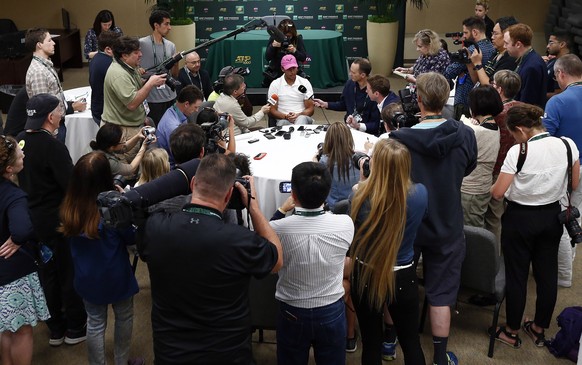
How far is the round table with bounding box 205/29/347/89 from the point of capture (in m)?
8.76

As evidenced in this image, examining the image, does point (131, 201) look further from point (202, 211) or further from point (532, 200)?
point (532, 200)

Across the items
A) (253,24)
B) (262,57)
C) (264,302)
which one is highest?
(253,24)

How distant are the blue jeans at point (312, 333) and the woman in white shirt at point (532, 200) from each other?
1.28m

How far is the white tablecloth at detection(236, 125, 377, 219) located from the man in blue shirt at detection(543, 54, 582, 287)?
1265 mm

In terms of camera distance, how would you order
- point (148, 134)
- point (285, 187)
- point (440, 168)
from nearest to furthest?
1. point (440, 168)
2. point (285, 187)
3. point (148, 134)

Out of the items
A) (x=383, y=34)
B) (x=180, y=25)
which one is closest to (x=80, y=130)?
(x=180, y=25)

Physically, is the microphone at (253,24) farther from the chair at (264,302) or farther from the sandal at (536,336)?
the sandal at (536,336)

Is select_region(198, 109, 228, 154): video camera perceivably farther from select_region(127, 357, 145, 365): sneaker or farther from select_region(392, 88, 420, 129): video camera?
select_region(127, 357, 145, 365): sneaker

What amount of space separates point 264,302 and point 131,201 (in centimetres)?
104

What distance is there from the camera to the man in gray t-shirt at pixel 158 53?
581 cm

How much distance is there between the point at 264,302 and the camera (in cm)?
314

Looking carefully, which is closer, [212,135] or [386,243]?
[386,243]

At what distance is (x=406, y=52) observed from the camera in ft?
37.7

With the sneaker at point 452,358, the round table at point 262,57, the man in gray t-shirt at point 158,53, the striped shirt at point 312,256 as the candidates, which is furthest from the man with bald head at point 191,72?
the striped shirt at point 312,256
